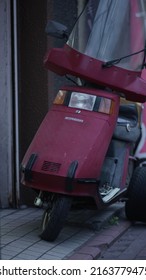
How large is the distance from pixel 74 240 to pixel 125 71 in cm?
179

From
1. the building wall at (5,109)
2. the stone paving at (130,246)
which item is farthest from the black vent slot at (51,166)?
the building wall at (5,109)

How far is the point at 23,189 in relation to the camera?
7.25 m

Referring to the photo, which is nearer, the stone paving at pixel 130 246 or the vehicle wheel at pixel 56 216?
the vehicle wheel at pixel 56 216

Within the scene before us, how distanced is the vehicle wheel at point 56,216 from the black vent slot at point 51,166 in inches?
9.8

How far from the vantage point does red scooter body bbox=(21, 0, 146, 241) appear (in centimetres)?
552

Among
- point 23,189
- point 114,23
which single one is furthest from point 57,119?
point 23,189

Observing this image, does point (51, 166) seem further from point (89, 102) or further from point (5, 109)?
point (5, 109)

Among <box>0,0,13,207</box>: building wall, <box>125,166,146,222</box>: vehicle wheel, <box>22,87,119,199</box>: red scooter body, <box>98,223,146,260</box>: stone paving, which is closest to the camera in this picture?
<box>22,87,119,199</box>: red scooter body

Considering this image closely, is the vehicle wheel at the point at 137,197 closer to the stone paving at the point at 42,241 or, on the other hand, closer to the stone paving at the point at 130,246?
the stone paving at the point at 130,246

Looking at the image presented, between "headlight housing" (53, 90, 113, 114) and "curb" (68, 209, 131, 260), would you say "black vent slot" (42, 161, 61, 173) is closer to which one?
"headlight housing" (53, 90, 113, 114)

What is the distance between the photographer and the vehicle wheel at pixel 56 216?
542 cm

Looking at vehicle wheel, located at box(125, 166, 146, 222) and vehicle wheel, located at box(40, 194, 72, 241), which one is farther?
vehicle wheel, located at box(125, 166, 146, 222)

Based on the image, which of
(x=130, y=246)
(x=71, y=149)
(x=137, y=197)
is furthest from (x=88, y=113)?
(x=130, y=246)

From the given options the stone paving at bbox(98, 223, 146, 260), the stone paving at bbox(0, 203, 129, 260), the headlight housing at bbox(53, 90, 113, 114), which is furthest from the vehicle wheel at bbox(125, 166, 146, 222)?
the headlight housing at bbox(53, 90, 113, 114)
